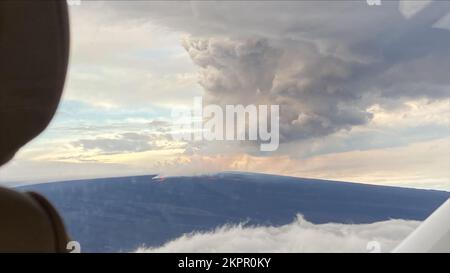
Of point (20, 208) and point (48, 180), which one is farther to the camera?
point (48, 180)

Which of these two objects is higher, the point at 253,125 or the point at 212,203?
the point at 253,125

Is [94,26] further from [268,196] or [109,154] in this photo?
[268,196]

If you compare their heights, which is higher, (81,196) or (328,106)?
(328,106)
